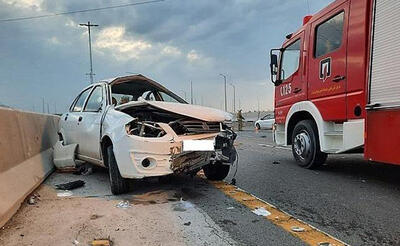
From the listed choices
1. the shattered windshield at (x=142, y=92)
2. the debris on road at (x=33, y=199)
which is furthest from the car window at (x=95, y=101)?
the debris on road at (x=33, y=199)

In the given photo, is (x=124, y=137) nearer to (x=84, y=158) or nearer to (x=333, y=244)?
(x=84, y=158)

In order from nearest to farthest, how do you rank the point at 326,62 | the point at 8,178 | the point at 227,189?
the point at 8,178 < the point at 227,189 < the point at 326,62

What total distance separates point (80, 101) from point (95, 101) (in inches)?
36.4

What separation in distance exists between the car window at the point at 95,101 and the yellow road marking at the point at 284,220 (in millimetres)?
2266

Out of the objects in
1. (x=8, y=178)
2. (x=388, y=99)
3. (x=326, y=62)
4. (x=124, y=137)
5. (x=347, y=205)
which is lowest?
(x=347, y=205)

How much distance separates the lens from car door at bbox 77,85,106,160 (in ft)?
17.8

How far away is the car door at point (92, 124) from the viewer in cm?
543

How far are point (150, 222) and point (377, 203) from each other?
9.02ft

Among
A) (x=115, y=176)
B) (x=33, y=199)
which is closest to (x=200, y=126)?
(x=115, y=176)

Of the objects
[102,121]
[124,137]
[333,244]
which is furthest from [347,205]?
[102,121]

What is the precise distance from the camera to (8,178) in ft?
13.8

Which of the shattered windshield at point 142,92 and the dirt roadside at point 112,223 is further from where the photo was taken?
the shattered windshield at point 142,92

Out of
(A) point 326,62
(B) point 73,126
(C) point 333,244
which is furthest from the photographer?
(B) point 73,126

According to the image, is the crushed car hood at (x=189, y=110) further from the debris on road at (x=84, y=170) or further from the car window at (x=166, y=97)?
the debris on road at (x=84, y=170)
